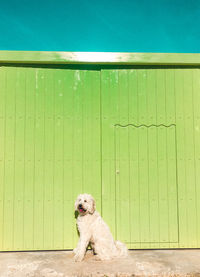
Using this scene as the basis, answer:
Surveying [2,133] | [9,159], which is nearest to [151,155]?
[9,159]

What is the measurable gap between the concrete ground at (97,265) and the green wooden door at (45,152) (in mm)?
342

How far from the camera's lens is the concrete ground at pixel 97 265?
276 cm

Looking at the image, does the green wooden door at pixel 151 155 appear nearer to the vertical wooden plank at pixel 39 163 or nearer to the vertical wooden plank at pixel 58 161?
the vertical wooden plank at pixel 58 161

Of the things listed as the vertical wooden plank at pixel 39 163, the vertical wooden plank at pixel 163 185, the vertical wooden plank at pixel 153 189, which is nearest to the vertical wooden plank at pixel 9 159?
the vertical wooden plank at pixel 39 163

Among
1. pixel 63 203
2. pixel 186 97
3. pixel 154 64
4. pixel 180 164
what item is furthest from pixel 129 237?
pixel 154 64

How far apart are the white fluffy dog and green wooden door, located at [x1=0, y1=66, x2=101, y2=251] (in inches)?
15.3

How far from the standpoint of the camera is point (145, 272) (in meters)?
2.78

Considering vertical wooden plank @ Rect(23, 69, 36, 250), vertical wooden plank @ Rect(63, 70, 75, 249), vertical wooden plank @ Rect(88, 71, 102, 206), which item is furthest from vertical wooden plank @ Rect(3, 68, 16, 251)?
vertical wooden plank @ Rect(88, 71, 102, 206)

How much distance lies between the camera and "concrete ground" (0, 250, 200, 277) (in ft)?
9.04

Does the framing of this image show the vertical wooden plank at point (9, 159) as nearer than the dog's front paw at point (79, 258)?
No

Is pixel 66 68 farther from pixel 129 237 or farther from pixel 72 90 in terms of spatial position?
pixel 129 237

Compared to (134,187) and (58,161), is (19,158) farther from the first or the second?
(134,187)

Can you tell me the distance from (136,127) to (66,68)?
5.28ft

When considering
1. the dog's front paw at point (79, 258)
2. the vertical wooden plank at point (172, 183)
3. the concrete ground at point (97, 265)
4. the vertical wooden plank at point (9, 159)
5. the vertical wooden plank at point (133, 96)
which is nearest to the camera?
the concrete ground at point (97, 265)
